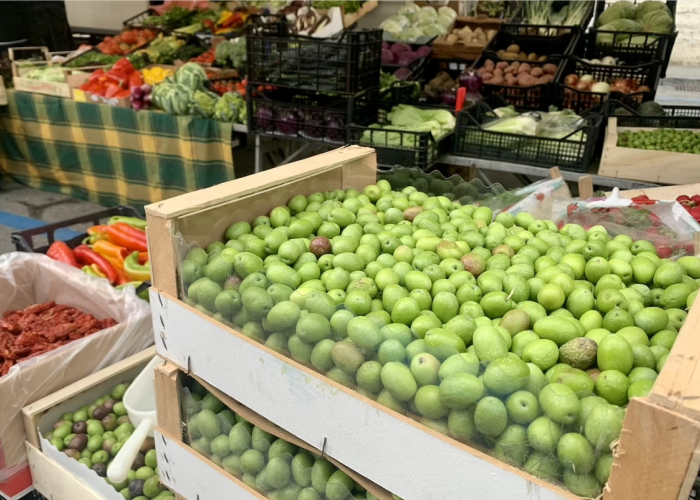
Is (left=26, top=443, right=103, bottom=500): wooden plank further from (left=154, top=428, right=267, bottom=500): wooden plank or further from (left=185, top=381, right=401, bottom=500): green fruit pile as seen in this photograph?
(left=185, top=381, right=401, bottom=500): green fruit pile

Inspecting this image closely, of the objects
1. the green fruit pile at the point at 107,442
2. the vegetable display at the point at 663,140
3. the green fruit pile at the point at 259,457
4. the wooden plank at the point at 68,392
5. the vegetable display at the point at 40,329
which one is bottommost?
the green fruit pile at the point at 107,442

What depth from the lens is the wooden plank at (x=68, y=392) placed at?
6.91 feet

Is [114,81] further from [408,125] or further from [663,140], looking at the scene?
[663,140]

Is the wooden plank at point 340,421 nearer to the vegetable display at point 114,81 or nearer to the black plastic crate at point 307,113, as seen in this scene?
the black plastic crate at point 307,113

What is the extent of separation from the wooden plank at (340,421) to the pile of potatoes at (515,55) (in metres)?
3.65

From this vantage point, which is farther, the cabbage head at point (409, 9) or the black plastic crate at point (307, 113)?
the cabbage head at point (409, 9)

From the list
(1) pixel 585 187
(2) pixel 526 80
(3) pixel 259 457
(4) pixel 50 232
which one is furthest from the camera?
(2) pixel 526 80

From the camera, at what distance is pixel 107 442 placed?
6.82 feet

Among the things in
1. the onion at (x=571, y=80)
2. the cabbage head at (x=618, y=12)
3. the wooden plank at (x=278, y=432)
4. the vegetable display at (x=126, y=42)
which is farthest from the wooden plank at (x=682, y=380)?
the vegetable display at (x=126, y=42)

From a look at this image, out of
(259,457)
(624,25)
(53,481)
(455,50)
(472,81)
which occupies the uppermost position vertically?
(624,25)

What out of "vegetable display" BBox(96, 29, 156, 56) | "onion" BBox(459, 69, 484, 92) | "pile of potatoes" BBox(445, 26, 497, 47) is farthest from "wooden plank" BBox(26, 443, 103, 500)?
"vegetable display" BBox(96, 29, 156, 56)

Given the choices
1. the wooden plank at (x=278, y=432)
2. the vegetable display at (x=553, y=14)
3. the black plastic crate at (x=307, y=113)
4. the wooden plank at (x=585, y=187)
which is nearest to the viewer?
the wooden plank at (x=278, y=432)

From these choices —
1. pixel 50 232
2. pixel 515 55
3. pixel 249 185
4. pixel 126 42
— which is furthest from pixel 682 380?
pixel 126 42

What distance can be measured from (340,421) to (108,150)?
4553 millimetres
